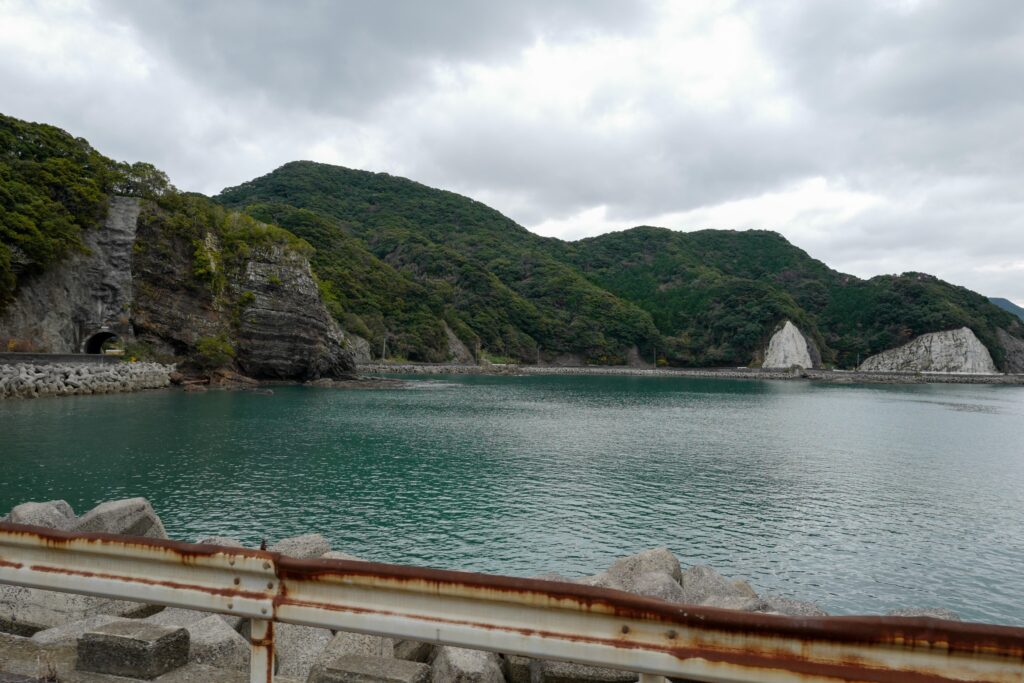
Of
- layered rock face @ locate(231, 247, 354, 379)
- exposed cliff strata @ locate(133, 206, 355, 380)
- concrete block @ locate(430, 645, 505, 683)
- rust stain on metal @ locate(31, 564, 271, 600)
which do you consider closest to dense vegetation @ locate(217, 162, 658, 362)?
layered rock face @ locate(231, 247, 354, 379)

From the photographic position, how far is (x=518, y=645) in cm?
286

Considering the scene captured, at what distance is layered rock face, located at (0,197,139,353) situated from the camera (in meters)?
59.7

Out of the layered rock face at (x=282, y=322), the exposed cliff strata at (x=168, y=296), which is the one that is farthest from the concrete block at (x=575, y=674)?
the layered rock face at (x=282, y=322)

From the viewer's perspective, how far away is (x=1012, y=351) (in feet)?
Answer: 588

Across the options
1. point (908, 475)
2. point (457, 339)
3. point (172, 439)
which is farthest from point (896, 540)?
point (457, 339)

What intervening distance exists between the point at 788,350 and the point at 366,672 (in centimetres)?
17872

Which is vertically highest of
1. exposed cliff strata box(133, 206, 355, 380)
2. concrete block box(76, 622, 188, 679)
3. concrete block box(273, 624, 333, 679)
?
exposed cliff strata box(133, 206, 355, 380)

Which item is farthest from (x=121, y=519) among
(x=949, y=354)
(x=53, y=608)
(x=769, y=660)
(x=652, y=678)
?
(x=949, y=354)

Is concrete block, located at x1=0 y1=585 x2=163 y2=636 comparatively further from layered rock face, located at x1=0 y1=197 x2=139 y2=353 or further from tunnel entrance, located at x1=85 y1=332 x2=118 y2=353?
tunnel entrance, located at x1=85 y1=332 x2=118 y2=353

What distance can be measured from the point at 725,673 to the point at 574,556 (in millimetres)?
16074

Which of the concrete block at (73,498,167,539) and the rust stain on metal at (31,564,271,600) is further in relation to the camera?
the concrete block at (73,498,167,539)

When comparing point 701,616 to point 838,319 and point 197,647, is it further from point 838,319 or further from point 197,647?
point 838,319

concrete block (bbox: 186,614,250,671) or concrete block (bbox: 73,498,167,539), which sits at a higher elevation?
concrete block (bbox: 186,614,250,671)

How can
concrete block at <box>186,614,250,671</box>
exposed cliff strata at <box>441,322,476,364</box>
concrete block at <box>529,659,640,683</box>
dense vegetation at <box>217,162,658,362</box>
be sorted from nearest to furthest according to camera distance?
concrete block at <box>186,614,250,671</box>
concrete block at <box>529,659,640,683</box>
dense vegetation at <box>217,162,658,362</box>
exposed cliff strata at <box>441,322,476,364</box>
